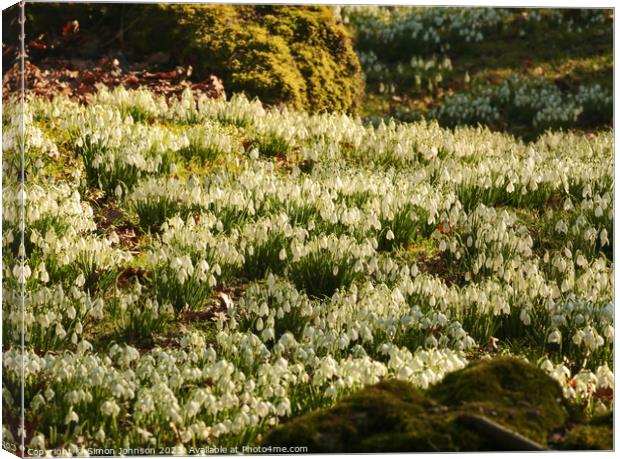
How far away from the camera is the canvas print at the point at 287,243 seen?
20.7 feet

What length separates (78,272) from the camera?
7039 mm

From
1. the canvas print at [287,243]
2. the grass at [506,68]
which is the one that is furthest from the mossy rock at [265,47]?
Answer: the grass at [506,68]

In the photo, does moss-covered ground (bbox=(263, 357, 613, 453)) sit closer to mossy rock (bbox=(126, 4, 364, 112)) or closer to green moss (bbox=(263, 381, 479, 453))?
green moss (bbox=(263, 381, 479, 453))

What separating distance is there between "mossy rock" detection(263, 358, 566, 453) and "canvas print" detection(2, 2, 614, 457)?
0.5 inches

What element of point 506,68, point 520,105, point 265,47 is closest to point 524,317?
point 520,105

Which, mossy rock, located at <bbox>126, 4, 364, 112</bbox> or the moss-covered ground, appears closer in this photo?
the moss-covered ground

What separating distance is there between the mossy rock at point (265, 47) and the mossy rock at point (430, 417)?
3430 millimetres

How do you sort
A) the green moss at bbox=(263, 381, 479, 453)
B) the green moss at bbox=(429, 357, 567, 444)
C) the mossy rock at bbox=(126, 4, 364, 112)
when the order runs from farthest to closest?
1. the mossy rock at bbox=(126, 4, 364, 112)
2. the green moss at bbox=(429, 357, 567, 444)
3. the green moss at bbox=(263, 381, 479, 453)

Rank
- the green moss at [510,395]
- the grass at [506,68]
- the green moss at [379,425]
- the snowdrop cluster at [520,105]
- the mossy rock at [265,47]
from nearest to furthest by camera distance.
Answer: the green moss at [379,425] < the green moss at [510,395] < the mossy rock at [265,47] < the grass at [506,68] < the snowdrop cluster at [520,105]

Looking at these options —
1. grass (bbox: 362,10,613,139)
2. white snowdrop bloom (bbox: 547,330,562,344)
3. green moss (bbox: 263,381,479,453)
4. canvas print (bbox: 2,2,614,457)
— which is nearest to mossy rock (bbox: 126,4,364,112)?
canvas print (bbox: 2,2,614,457)

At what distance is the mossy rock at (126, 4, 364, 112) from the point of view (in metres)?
8.61

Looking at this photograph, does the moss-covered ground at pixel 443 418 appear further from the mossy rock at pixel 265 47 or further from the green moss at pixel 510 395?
the mossy rock at pixel 265 47

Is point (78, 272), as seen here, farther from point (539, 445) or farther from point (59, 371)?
point (539, 445)

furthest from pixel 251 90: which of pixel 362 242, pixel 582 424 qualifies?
pixel 582 424
